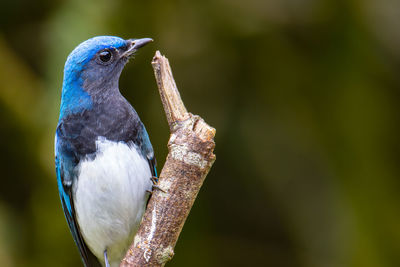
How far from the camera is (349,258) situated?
5621mm

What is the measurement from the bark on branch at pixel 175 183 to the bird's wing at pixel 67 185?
926 millimetres

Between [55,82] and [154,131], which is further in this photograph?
[154,131]

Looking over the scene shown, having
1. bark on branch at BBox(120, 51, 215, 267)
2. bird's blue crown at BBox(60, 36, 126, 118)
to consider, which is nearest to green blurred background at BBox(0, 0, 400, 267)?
bird's blue crown at BBox(60, 36, 126, 118)

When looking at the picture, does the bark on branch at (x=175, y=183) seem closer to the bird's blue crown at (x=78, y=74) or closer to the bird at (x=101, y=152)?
the bird at (x=101, y=152)

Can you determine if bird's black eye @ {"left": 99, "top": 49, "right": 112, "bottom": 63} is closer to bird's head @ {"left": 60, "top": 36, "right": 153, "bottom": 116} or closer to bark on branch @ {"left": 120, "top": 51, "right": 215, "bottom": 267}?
bird's head @ {"left": 60, "top": 36, "right": 153, "bottom": 116}

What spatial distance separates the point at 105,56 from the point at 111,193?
3.46ft

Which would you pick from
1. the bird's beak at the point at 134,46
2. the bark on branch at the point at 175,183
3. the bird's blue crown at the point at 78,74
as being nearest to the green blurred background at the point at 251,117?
the bird's blue crown at the point at 78,74

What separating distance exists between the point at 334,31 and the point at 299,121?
0.98m

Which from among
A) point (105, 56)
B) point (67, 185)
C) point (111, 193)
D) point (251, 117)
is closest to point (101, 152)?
point (111, 193)

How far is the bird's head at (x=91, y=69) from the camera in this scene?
4.34 metres

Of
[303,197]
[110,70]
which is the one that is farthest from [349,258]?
[110,70]

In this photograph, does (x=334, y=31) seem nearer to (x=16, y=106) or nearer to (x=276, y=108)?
(x=276, y=108)

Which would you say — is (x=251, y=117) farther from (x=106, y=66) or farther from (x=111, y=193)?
(x=111, y=193)

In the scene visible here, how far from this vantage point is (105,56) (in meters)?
4.44
